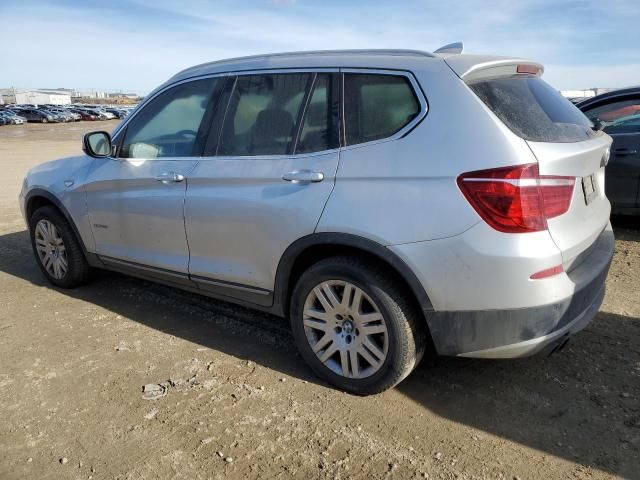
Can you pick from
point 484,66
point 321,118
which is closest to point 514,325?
point 484,66

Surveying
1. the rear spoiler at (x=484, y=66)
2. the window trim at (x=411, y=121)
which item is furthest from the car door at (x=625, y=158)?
the window trim at (x=411, y=121)

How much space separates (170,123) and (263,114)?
909 millimetres

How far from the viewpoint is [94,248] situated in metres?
4.51

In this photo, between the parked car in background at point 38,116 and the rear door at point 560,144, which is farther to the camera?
the parked car in background at point 38,116

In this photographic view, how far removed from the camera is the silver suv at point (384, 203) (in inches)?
99.8

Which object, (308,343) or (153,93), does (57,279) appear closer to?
(153,93)

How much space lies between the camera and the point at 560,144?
269cm

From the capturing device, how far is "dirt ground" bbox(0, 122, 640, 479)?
2555mm

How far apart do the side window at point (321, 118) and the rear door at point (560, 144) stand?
747 mm

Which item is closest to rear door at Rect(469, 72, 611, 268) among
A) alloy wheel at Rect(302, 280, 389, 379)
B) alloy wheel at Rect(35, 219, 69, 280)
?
alloy wheel at Rect(302, 280, 389, 379)

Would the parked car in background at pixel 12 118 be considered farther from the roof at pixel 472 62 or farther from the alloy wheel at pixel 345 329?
the roof at pixel 472 62

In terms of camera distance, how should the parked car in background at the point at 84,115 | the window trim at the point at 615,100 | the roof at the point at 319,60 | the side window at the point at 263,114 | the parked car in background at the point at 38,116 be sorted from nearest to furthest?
the roof at the point at 319,60 < the side window at the point at 263,114 < the window trim at the point at 615,100 < the parked car in background at the point at 38,116 < the parked car in background at the point at 84,115

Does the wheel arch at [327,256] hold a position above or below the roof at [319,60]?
below

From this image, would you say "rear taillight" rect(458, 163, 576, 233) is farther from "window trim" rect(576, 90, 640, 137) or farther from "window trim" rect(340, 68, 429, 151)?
"window trim" rect(576, 90, 640, 137)
